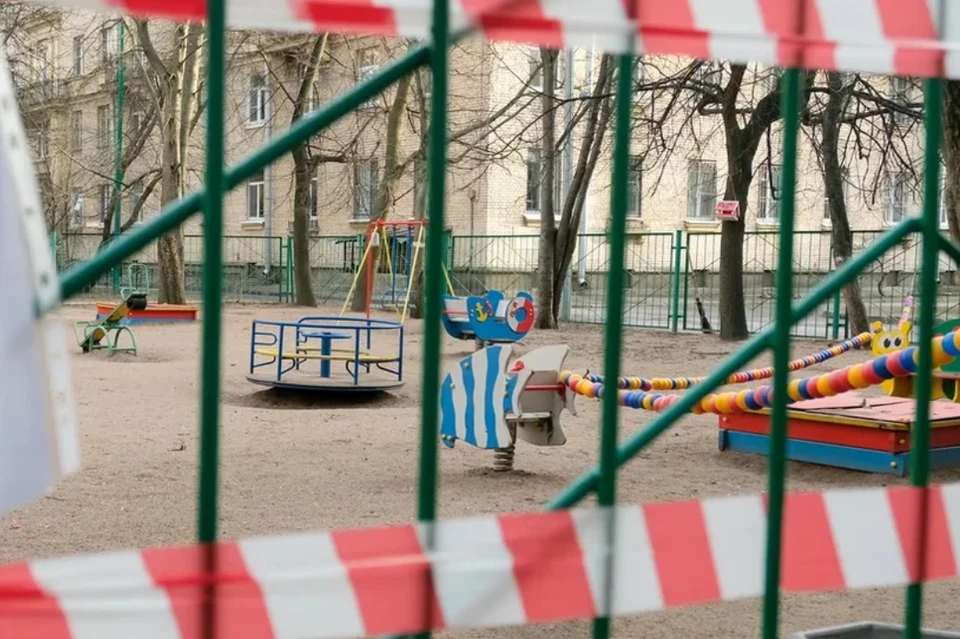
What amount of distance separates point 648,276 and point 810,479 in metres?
15.8

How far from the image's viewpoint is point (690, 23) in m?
1.72

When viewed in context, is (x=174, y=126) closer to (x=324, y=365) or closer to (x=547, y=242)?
(x=547, y=242)

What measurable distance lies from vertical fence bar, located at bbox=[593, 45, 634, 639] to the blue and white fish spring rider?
522 centimetres

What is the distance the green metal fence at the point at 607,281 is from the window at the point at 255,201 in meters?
32.3

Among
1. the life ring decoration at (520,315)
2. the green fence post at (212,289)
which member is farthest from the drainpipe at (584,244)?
the green fence post at (212,289)

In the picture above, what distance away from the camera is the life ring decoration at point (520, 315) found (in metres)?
14.0

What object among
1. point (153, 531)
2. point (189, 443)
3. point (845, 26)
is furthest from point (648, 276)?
point (845, 26)

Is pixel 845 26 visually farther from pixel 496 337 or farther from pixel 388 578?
pixel 496 337

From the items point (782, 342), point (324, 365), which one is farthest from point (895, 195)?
point (782, 342)

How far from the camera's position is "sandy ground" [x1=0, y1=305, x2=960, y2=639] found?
461 centimetres

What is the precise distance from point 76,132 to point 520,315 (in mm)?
21977

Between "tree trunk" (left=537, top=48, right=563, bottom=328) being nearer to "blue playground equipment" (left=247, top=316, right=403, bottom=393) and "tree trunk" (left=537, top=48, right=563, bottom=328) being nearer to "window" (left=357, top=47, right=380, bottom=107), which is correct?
"window" (left=357, top=47, right=380, bottom=107)

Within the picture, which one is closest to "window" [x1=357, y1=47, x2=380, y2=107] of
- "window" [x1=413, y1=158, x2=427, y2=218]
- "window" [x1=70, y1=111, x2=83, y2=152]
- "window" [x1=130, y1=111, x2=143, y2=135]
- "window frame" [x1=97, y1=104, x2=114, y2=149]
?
"window" [x1=413, y1=158, x2=427, y2=218]

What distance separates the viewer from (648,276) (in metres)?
23.0
